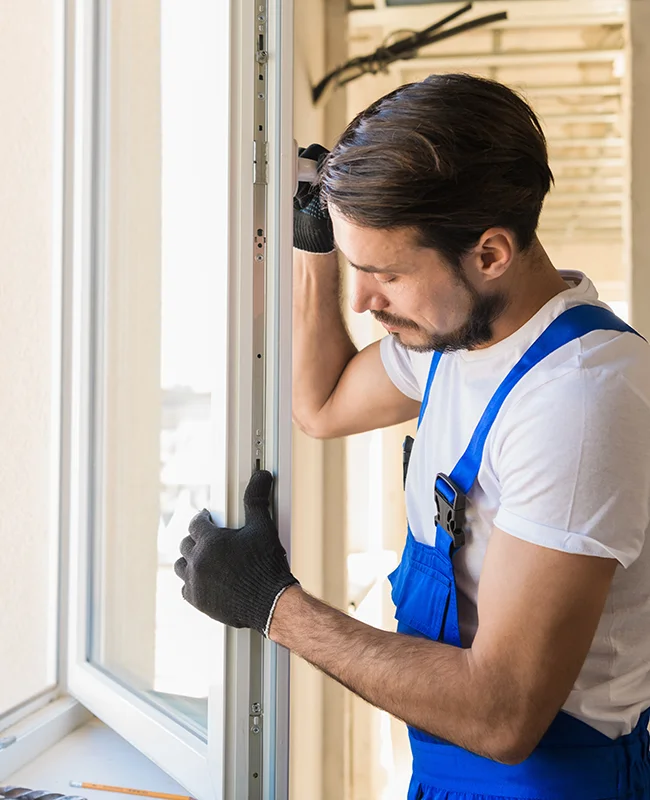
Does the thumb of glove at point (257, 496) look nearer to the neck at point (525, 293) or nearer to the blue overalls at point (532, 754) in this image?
the blue overalls at point (532, 754)

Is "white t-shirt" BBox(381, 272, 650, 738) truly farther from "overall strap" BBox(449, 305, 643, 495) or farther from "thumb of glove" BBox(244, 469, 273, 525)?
"thumb of glove" BBox(244, 469, 273, 525)

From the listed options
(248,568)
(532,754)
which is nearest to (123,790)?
(248,568)

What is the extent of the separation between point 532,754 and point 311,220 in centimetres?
84

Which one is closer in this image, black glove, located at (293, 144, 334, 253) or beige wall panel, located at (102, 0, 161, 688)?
black glove, located at (293, 144, 334, 253)

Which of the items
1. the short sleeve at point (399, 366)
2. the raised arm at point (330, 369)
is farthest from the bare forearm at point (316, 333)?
the short sleeve at point (399, 366)

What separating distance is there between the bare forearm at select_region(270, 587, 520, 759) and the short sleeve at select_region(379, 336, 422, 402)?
0.49m

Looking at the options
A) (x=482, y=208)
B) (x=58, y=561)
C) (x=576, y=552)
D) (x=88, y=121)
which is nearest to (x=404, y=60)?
(x=88, y=121)

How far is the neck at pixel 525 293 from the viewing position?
104 centimetres

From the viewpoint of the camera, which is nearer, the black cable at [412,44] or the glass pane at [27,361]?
the glass pane at [27,361]

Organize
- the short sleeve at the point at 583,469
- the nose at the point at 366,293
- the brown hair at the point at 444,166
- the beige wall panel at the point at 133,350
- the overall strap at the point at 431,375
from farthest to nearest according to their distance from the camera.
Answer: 1. the beige wall panel at the point at 133,350
2. the overall strap at the point at 431,375
3. the nose at the point at 366,293
4. the brown hair at the point at 444,166
5. the short sleeve at the point at 583,469

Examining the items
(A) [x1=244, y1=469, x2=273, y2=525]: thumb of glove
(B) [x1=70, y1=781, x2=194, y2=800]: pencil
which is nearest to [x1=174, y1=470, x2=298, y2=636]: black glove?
(A) [x1=244, y1=469, x2=273, y2=525]: thumb of glove

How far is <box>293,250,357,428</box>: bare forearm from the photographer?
4.42 ft

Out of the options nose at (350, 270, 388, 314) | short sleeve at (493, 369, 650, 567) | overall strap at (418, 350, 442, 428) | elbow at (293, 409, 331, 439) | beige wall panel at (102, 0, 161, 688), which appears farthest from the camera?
elbow at (293, 409, 331, 439)

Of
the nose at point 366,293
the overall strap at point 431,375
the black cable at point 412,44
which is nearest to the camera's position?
the nose at point 366,293
